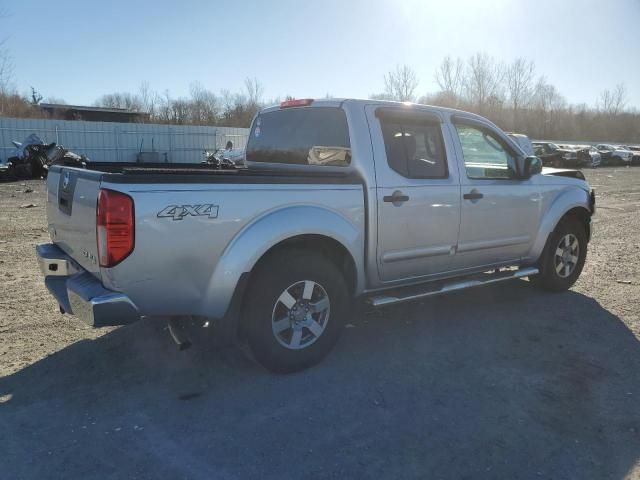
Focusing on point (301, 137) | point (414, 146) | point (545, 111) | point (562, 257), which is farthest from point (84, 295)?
point (545, 111)

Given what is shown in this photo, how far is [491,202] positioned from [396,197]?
Answer: 4.17ft

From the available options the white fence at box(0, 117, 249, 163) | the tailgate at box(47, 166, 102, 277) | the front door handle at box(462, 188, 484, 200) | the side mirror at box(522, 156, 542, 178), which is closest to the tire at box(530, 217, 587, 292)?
the side mirror at box(522, 156, 542, 178)

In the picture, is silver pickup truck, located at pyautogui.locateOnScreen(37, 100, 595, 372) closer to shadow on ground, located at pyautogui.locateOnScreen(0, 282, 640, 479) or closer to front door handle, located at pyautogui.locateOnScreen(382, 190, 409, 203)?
front door handle, located at pyautogui.locateOnScreen(382, 190, 409, 203)

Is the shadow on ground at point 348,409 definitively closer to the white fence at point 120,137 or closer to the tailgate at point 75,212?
the tailgate at point 75,212

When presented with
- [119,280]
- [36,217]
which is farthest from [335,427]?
[36,217]

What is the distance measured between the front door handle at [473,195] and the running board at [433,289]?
0.79 metres

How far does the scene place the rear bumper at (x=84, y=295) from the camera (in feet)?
10.3

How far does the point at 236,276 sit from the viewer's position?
11.5ft

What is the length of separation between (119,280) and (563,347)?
145 inches

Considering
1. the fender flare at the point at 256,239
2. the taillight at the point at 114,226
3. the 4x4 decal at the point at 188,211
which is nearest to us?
the taillight at the point at 114,226

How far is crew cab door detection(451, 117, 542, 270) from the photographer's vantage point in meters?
4.90

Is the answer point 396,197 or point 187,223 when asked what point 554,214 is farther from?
point 187,223

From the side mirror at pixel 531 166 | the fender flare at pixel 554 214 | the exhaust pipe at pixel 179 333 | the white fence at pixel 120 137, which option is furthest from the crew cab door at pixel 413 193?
the white fence at pixel 120 137

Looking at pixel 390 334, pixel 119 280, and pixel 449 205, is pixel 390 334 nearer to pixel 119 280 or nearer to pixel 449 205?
pixel 449 205
